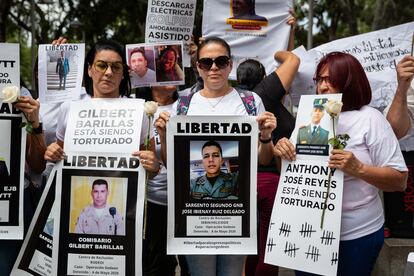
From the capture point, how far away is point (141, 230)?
10.9ft

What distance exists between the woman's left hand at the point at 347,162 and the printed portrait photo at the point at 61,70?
72.9 inches

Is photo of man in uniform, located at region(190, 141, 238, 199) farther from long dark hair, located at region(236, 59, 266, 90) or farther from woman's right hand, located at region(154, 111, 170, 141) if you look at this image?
long dark hair, located at region(236, 59, 266, 90)

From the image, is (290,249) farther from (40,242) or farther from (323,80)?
(40,242)

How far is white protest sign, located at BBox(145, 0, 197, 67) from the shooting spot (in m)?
4.87

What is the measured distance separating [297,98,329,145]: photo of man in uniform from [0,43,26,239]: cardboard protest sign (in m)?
1.66

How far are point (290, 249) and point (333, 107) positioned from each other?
83cm

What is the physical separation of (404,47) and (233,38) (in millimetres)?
1459

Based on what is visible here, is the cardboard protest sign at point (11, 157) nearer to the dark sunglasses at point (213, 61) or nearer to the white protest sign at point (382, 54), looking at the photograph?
the dark sunglasses at point (213, 61)

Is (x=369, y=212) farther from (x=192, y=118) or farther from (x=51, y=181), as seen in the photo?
(x=51, y=181)

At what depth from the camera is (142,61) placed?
4254mm

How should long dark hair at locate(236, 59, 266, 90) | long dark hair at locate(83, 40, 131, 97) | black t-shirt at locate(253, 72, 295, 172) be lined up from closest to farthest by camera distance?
long dark hair at locate(83, 40, 131, 97) < black t-shirt at locate(253, 72, 295, 172) < long dark hair at locate(236, 59, 266, 90)

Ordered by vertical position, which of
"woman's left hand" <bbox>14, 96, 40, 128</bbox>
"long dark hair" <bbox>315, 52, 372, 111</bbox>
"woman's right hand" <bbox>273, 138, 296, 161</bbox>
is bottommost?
"woman's right hand" <bbox>273, 138, 296, 161</bbox>

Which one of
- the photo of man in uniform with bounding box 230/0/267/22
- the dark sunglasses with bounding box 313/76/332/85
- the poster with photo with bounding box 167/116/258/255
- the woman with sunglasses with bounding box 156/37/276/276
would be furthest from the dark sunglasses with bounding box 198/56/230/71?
the photo of man in uniform with bounding box 230/0/267/22

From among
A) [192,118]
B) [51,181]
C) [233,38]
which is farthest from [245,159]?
[233,38]
